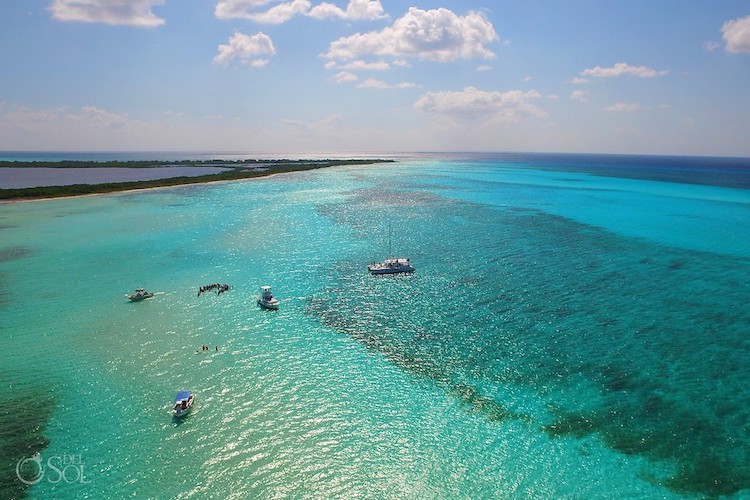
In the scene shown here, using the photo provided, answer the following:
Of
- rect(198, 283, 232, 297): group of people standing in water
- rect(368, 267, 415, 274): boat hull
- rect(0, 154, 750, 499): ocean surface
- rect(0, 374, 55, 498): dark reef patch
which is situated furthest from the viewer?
rect(368, 267, 415, 274): boat hull

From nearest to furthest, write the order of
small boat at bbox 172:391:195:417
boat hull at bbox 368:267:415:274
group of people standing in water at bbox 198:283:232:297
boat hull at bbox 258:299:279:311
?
small boat at bbox 172:391:195:417, boat hull at bbox 258:299:279:311, group of people standing in water at bbox 198:283:232:297, boat hull at bbox 368:267:415:274

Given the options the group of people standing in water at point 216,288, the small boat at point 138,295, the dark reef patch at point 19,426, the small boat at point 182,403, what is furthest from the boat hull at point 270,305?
the dark reef patch at point 19,426

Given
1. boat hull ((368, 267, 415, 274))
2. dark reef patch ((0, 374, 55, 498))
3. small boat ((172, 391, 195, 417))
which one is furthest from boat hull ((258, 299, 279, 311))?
dark reef patch ((0, 374, 55, 498))

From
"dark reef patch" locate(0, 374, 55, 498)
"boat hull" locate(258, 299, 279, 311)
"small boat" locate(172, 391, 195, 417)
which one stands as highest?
"boat hull" locate(258, 299, 279, 311)

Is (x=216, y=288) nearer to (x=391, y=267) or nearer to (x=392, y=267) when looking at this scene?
(x=391, y=267)

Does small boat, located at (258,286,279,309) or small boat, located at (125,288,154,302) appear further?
small boat, located at (125,288,154,302)

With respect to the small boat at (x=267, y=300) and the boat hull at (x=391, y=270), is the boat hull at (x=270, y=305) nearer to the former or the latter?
the small boat at (x=267, y=300)

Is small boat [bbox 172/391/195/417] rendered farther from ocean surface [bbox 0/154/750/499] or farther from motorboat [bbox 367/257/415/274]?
motorboat [bbox 367/257/415/274]

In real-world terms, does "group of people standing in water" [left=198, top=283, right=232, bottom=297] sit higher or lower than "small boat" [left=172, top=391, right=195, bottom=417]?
higher

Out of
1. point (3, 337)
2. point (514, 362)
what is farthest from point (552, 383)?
point (3, 337)
